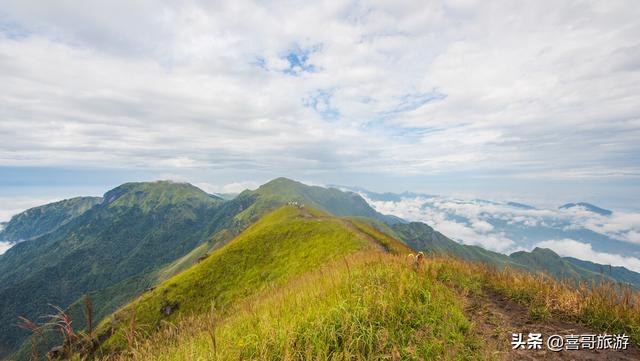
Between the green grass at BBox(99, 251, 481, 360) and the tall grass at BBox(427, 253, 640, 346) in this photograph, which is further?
the tall grass at BBox(427, 253, 640, 346)

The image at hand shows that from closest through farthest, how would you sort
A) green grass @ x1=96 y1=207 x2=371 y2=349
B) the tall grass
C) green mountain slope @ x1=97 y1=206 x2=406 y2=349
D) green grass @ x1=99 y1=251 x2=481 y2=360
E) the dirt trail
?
green grass @ x1=99 y1=251 x2=481 y2=360
the dirt trail
the tall grass
green grass @ x1=96 y1=207 x2=371 y2=349
green mountain slope @ x1=97 y1=206 x2=406 y2=349

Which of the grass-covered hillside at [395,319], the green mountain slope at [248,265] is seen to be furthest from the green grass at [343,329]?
the green mountain slope at [248,265]

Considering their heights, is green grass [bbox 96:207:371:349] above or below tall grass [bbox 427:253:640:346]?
below

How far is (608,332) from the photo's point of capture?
25.0 ft

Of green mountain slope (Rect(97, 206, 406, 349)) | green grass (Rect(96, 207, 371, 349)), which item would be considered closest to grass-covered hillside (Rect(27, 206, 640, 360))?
green grass (Rect(96, 207, 371, 349))

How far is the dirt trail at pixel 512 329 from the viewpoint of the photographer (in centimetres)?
683

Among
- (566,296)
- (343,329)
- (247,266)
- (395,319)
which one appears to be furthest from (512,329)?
(247,266)

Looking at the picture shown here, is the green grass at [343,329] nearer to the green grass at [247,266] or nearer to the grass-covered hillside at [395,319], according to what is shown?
the grass-covered hillside at [395,319]

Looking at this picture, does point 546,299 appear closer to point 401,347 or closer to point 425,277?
point 425,277

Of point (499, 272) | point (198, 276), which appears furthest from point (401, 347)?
point (198, 276)

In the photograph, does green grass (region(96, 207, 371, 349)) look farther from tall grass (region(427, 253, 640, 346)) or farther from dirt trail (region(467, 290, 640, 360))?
dirt trail (region(467, 290, 640, 360))

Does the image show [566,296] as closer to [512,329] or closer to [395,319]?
A: [512,329]

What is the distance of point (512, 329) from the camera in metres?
7.92

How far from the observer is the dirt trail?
22.4 feet
